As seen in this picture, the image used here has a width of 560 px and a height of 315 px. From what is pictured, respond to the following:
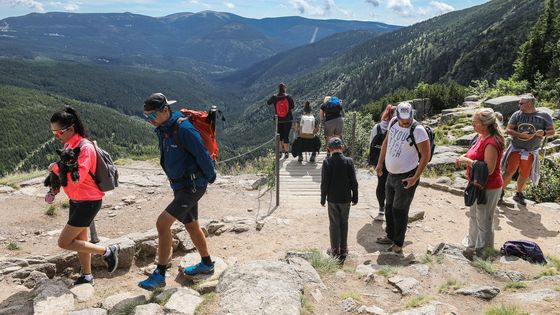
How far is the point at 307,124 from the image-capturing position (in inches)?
446

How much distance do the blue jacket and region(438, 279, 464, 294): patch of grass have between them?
2882 mm

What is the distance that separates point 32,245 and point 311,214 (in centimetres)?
522

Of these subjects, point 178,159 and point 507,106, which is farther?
point 507,106

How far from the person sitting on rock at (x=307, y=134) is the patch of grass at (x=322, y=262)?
241 inches

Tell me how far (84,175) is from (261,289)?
89.5 inches

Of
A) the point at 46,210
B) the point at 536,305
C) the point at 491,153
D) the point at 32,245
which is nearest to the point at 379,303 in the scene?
the point at 536,305

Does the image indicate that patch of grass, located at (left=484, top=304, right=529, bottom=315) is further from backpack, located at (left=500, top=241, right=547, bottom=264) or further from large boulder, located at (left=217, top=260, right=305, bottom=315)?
backpack, located at (left=500, top=241, right=547, bottom=264)

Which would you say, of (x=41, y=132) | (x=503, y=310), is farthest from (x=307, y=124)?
(x=41, y=132)

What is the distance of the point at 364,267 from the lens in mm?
5496

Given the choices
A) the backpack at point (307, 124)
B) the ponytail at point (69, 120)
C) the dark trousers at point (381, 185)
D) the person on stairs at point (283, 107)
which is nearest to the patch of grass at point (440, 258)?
the dark trousers at point (381, 185)

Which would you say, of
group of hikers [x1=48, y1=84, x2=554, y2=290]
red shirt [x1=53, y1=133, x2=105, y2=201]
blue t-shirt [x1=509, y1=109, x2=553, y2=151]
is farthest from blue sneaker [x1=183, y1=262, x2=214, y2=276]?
blue t-shirt [x1=509, y1=109, x2=553, y2=151]

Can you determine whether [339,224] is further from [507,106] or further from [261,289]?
[507,106]

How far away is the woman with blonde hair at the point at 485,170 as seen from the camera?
5.34 m

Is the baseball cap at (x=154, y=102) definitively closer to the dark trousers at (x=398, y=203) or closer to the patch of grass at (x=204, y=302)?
the patch of grass at (x=204, y=302)
